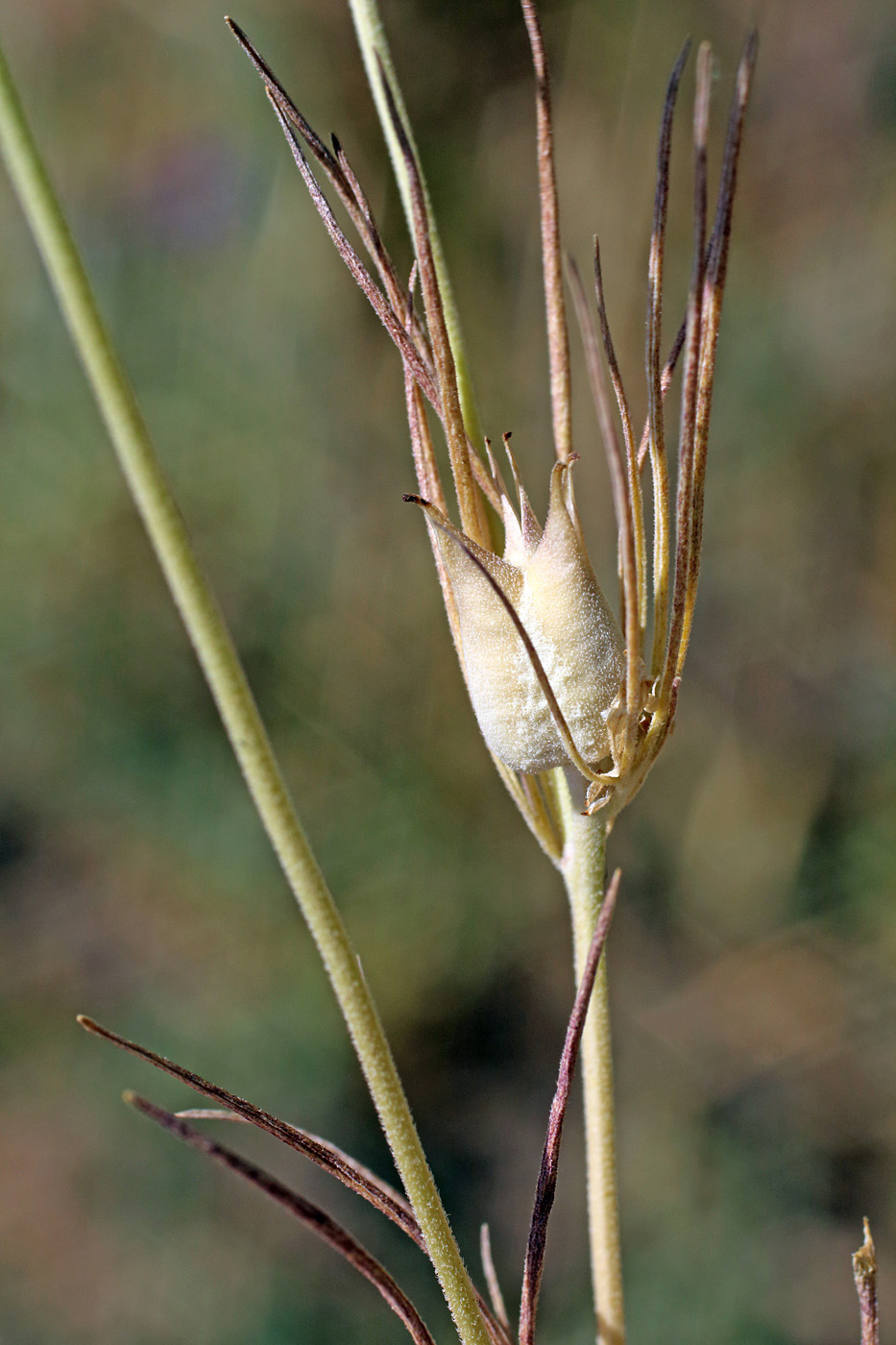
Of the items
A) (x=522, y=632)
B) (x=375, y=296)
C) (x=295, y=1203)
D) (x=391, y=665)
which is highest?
(x=391, y=665)

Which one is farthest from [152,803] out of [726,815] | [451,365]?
[451,365]

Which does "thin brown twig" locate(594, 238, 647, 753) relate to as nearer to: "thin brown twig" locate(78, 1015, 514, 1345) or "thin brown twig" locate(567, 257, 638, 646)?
"thin brown twig" locate(567, 257, 638, 646)

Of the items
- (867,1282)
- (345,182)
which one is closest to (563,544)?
(345,182)

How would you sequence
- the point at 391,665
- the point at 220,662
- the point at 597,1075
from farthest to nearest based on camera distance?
the point at 391,665 < the point at 597,1075 < the point at 220,662

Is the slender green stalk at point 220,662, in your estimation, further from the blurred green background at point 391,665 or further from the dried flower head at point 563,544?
the blurred green background at point 391,665

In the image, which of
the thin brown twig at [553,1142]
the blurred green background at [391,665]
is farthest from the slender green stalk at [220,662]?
the blurred green background at [391,665]

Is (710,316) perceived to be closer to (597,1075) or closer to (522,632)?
(522,632)
